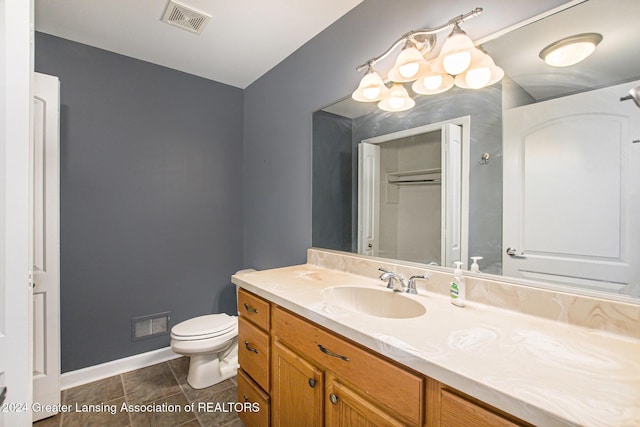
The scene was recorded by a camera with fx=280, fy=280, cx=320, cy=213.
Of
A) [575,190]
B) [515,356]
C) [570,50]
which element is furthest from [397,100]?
[515,356]

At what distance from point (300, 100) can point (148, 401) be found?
2325 millimetres

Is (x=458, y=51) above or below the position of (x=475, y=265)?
above

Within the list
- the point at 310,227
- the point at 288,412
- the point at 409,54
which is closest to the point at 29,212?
the point at 288,412

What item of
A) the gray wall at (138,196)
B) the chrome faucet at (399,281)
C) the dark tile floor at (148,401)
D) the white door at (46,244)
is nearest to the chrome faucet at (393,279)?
the chrome faucet at (399,281)

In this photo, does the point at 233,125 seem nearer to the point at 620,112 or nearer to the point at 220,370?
the point at 220,370

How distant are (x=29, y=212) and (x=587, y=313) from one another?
5.99 ft

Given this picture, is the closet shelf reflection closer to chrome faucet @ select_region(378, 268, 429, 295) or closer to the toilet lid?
chrome faucet @ select_region(378, 268, 429, 295)

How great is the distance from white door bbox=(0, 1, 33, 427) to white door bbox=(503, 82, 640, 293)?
1.68m

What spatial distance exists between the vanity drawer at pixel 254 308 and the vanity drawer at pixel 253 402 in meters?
0.33

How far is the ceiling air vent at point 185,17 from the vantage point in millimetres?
1694

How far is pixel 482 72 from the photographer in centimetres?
114

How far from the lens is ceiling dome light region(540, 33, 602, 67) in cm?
92

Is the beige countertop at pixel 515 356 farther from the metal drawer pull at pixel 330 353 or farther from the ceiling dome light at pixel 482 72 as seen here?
the ceiling dome light at pixel 482 72

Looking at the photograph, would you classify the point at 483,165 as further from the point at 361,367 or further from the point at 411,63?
the point at 361,367
